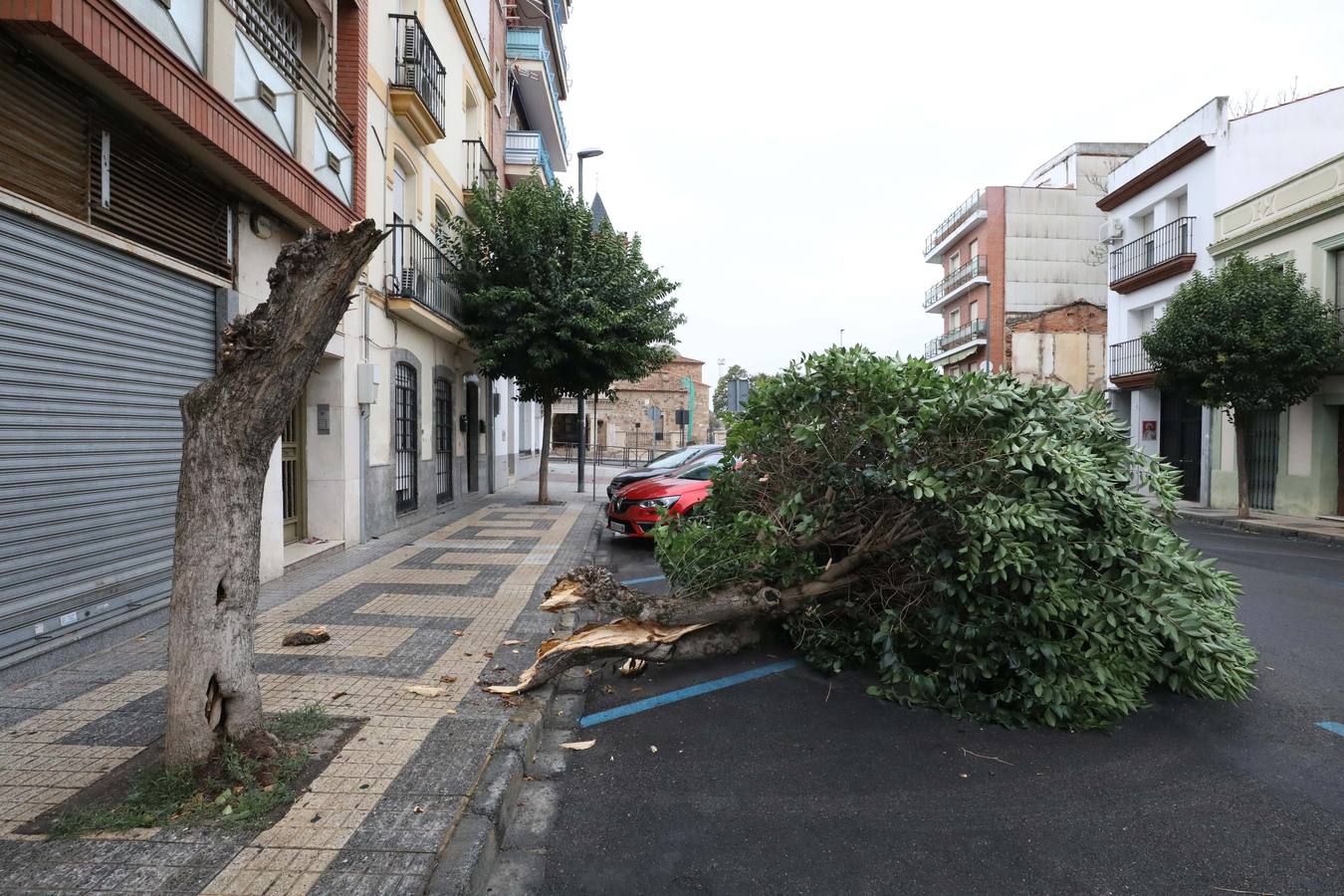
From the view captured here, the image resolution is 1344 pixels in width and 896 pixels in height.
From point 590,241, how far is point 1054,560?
12.2m

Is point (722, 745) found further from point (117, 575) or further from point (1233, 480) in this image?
point (1233, 480)

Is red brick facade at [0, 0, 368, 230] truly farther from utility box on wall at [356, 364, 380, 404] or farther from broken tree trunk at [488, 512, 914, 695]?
broken tree trunk at [488, 512, 914, 695]

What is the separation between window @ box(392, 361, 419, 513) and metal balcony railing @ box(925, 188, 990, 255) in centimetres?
3234

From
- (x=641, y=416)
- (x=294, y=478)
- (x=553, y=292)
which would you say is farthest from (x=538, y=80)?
(x=641, y=416)

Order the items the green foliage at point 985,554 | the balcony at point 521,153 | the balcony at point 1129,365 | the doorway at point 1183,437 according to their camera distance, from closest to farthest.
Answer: the green foliage at point 985,554, the doorway at point 1183,437, the balcony at point 1129,365, the balcony at point 521,153

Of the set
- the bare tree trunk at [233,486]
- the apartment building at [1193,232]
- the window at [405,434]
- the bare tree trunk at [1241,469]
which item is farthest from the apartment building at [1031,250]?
the bare tree trunk at [233,486]

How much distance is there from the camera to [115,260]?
5355 millimetres

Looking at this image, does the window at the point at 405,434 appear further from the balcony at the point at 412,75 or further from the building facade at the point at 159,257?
the balcony at the point at 412,75

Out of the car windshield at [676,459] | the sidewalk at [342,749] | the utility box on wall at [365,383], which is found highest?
the utility box on wall at [365,383]

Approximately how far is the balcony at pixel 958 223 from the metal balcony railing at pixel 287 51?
33.7 metres

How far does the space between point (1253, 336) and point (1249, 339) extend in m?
0.24

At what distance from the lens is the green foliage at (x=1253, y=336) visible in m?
13.9

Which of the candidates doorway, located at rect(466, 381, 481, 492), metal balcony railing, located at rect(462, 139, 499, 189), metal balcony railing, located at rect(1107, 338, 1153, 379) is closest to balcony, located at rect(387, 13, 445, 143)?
metal balcony railing, located at rect(462, 139, 499, 189)

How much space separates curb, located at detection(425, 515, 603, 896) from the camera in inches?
102
